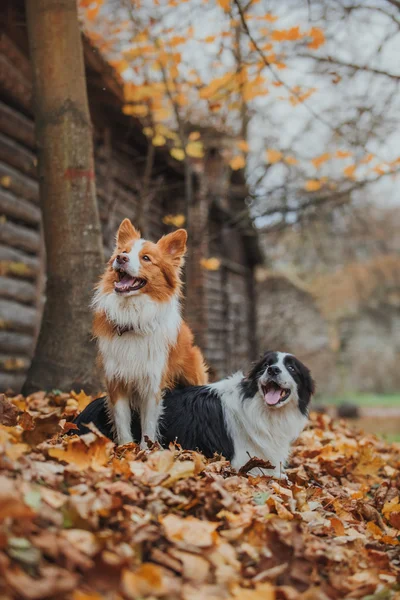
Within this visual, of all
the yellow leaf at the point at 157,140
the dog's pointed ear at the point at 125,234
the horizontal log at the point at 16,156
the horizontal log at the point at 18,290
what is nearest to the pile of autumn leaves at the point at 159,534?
the dog's pointed ear at the point at 125,234

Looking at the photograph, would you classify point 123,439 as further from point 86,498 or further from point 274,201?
point 274,201

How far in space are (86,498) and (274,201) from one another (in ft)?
31.3

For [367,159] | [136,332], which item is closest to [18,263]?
[136,332]

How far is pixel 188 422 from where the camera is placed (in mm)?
3816

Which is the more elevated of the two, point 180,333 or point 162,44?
point 162,44

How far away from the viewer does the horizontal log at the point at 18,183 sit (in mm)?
7143

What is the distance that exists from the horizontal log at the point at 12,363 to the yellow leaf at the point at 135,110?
381 centimetres

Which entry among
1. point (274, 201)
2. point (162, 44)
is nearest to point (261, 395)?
point (162, 44)

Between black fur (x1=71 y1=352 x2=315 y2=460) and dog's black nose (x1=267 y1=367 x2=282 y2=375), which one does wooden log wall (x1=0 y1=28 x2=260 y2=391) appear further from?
dog's black nose (x1=267 y1=367 x2=282 y2=375)

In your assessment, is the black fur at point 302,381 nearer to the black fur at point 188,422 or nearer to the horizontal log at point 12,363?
the black fur at point 188,422

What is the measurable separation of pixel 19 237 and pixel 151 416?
4526mm

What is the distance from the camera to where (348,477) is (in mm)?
4598

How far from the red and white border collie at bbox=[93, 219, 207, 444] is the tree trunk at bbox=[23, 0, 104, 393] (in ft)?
3.82

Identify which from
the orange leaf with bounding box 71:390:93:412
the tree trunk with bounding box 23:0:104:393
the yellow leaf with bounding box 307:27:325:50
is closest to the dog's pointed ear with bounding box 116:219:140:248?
the tree trunk with bounding box 23:0:104:393
